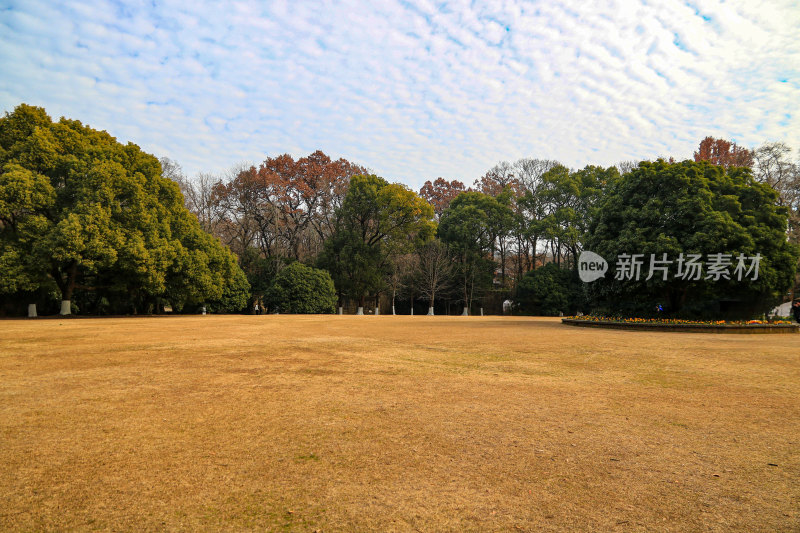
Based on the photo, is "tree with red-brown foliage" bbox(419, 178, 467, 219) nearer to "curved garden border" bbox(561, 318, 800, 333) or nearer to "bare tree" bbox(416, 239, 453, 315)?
"bare tree" bbox(416, 239, 453, 315)

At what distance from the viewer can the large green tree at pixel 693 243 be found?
603 inches

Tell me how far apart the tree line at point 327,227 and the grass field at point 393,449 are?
539 inches

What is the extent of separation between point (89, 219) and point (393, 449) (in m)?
20.8

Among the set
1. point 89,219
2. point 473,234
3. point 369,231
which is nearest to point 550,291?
point 473,234

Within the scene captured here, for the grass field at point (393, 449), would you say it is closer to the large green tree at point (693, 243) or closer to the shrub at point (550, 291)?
the large green tree at point (693, 243)

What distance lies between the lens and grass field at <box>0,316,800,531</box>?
2164 mm

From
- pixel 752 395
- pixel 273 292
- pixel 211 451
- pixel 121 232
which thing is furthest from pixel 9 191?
pixel 752 395

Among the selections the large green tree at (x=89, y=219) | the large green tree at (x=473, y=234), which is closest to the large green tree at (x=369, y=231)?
the large green tree at (x=473, y=234)

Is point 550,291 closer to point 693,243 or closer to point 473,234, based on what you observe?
point 473,234

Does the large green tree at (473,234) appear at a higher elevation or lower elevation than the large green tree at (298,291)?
higher

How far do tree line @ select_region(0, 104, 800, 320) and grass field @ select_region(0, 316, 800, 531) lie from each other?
44.9 ft

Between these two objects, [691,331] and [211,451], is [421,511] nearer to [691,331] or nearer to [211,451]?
[211,451]

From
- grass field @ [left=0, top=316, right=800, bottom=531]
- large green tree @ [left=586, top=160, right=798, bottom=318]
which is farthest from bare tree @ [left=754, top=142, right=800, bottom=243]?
grass field @ [left=0, top=316, right=800, bottom=531]

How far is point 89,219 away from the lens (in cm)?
1859
